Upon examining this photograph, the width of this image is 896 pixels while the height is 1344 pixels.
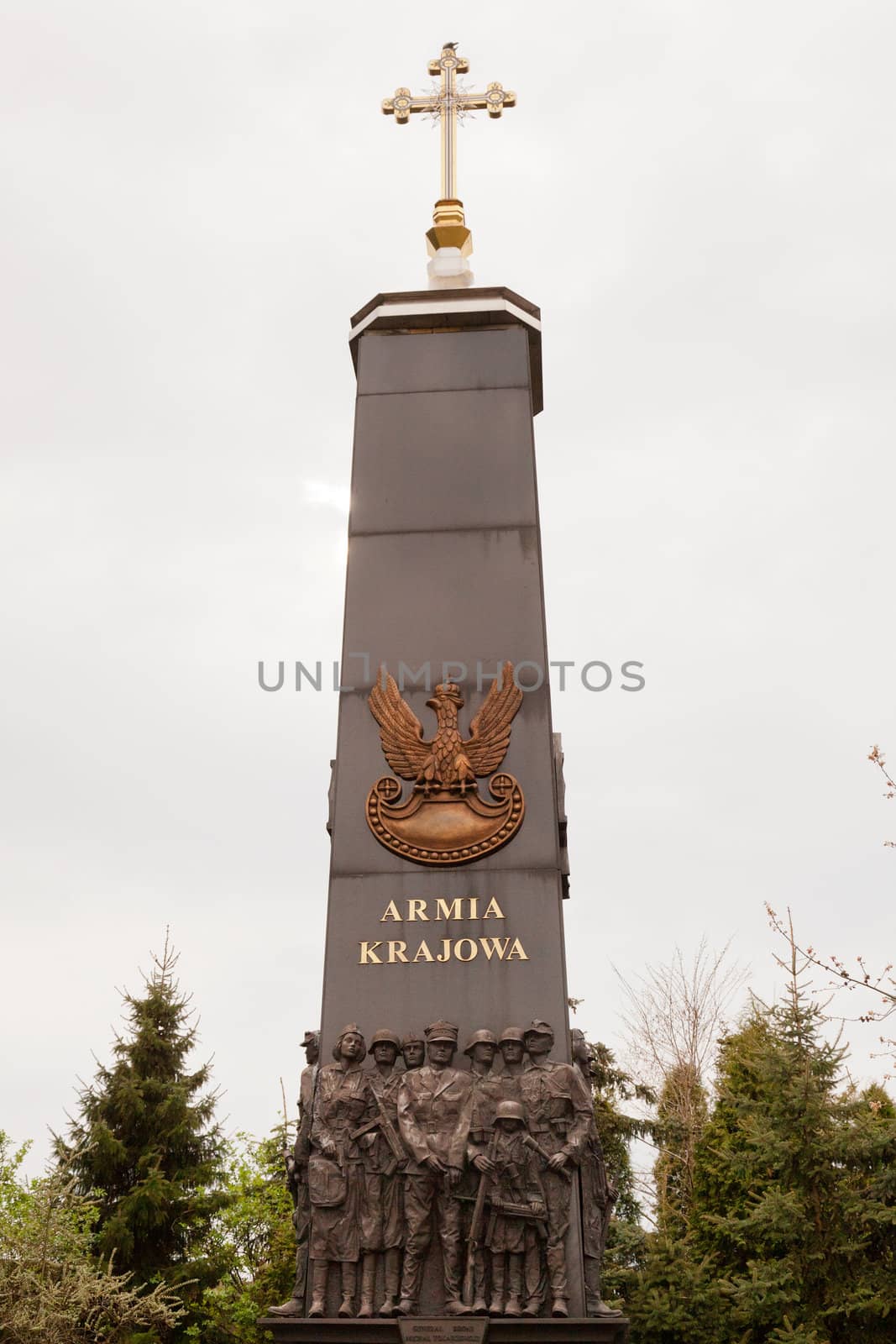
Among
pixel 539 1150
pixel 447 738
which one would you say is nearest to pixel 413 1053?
pixel 539 1150

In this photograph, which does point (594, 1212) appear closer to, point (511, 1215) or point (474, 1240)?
point (511, 1215)

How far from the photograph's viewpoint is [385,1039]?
11289 millimetres

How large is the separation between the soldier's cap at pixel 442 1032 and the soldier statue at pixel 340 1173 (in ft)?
1.77

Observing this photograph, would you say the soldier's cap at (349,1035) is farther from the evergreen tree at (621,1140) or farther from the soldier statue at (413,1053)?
the evergreen tree at (621,1140)

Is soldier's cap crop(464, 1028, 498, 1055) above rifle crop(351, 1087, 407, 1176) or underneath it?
above

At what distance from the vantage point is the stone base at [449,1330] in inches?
407

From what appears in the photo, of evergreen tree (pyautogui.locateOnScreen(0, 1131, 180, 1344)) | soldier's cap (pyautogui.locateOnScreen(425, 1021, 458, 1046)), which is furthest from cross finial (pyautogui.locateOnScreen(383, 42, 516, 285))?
evergreen tree (pyautogui.locateOnScreen(0, 1131, 180, 1344))

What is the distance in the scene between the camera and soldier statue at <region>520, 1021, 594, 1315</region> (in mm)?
10609

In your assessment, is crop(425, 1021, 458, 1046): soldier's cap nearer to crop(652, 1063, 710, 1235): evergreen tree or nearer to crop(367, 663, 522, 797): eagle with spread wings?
→ crop(367, 663, 522, 797): eagle with spread wings

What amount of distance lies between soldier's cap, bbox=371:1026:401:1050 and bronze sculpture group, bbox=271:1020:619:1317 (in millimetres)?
11

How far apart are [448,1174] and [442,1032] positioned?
3.29ft

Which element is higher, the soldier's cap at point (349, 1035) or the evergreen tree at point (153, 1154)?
the evergreen tree at point (153, 1154)

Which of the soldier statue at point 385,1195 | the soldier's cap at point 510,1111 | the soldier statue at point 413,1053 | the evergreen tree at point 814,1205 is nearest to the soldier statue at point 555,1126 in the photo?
the soldier's cap at point 510,1111

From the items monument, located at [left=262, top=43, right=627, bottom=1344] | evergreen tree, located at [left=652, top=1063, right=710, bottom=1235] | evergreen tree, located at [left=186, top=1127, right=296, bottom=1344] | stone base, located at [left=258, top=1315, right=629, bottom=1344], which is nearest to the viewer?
stone base, located at [left=258, top=1315, right=629, bottom=1344]
